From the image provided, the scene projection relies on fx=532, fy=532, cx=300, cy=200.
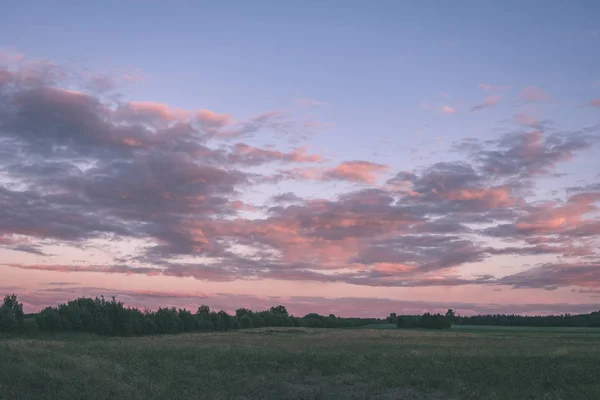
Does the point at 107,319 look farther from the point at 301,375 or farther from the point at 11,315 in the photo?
the point at 301,375

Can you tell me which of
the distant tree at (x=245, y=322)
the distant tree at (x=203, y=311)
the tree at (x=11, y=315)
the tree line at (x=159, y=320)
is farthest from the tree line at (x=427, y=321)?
the tree at (x=11, y=315)

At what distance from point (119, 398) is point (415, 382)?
16.1 metres

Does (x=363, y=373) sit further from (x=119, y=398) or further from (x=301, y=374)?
(x=119, y=398)

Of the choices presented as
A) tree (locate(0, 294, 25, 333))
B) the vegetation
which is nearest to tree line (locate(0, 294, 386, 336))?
tree (locate(0, 294, 25, 333))

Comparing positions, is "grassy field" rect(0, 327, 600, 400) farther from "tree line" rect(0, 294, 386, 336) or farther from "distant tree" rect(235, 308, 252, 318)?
"distant tree" rect(235, 308, 252, 318)

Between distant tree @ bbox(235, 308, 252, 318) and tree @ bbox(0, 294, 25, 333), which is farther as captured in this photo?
distant tree @ bbox(235, 308, 252, 318)

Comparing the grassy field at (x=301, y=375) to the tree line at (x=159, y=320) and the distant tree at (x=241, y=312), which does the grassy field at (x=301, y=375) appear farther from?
the distant tree at (x=241, y=312)

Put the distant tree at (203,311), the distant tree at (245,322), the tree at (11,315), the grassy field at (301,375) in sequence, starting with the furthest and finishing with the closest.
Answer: the distant tree at (245,322) → the distant tree at (203,311) → the tree at (11,315) → the grassy field at (301,375)

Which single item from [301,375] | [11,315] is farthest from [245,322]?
[301,375]

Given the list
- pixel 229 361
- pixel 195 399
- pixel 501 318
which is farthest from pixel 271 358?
pixel 501 318

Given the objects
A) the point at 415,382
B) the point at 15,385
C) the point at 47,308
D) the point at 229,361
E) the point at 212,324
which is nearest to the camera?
the point at 15,385

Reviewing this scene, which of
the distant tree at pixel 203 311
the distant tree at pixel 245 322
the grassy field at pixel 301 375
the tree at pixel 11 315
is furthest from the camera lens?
the distant tree at pixel 245 322

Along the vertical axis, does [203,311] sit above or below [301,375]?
above

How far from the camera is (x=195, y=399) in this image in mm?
27641
